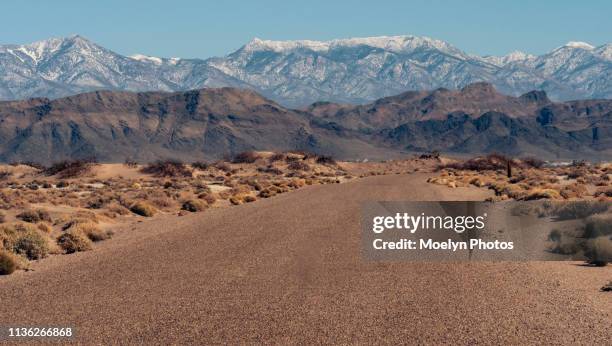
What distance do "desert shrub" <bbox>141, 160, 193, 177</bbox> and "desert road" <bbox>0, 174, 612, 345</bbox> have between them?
54.0 metres

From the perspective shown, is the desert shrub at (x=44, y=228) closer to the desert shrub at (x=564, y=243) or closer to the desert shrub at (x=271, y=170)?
the desert shrub at (x=564, y=243)

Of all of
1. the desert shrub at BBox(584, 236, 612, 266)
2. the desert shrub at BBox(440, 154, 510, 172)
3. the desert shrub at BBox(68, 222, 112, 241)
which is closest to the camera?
the desert shrub at BBox(584, 236, 612, 266)

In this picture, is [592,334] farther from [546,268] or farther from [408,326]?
[546,268]

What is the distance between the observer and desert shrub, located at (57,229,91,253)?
73.2 ft

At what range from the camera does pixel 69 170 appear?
72.1m

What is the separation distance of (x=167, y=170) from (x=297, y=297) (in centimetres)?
6413

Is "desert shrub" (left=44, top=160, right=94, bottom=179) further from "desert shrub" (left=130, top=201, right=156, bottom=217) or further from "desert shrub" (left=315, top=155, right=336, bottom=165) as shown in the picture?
"desert shrub" (left=315, top=155, right=336, bottom=165)

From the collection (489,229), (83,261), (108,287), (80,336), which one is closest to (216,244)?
(83,261)

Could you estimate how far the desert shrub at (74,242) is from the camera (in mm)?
22297

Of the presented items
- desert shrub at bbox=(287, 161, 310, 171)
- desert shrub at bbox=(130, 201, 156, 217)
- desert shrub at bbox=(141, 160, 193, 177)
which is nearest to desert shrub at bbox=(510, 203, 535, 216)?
desert shrub at bbox=(130, 201, 156, 217)

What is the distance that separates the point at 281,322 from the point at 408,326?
209 cm

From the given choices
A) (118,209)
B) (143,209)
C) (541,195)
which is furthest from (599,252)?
(118,209)

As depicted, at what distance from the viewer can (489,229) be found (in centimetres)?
2572

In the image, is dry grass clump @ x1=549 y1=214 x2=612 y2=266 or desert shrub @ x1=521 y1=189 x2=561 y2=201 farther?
desert shrub @ x1=521 y1=189 x2=561 y2=201
